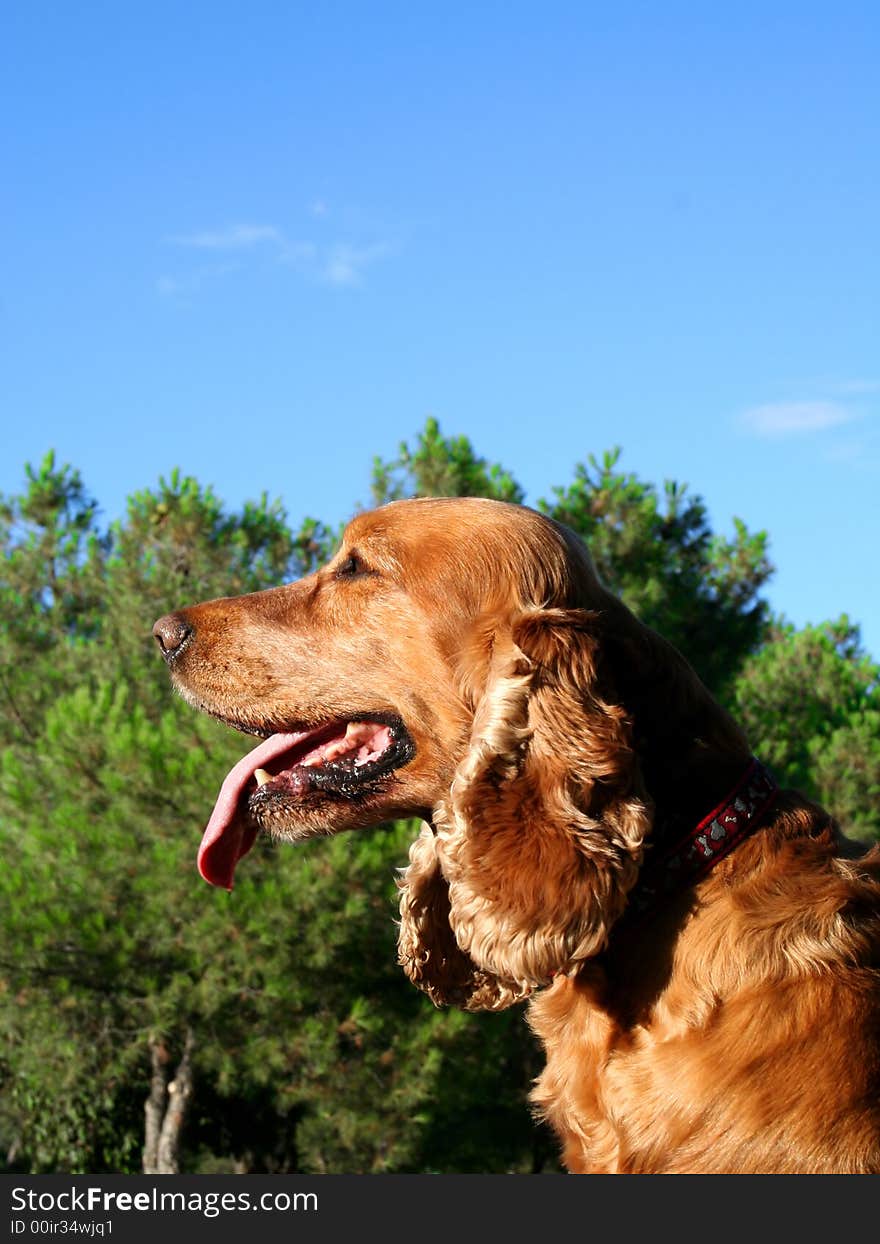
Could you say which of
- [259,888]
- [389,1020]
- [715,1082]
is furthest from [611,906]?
[389,1020]

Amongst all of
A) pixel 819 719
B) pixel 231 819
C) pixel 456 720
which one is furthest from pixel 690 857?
pixel 819 719

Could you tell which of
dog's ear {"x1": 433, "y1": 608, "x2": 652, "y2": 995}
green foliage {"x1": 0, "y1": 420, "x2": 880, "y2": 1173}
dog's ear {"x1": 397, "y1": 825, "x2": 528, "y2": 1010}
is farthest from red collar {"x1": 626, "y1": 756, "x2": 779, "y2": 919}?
green foliage {"x1": 0, "y1": 420, "x2": 880, "y2": 1173}

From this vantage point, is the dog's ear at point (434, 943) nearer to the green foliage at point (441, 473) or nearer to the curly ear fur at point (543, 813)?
the curly ear fur at point (543, 813)

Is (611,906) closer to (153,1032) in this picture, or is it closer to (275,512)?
(153,1032)

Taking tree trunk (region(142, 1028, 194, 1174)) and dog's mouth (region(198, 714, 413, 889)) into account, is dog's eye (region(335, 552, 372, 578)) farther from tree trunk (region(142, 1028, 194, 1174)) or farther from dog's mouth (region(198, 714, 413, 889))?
tree trunk (region(142, 1028, 194, 1174))

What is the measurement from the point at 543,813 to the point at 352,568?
104 cm

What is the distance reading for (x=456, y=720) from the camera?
3395 millimetres

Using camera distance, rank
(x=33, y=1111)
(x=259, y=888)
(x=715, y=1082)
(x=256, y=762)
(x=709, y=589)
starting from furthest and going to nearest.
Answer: (x=709, y=589) → (x=33, y=1111) → (x=259, y=888) → (x=256, y=762) → (x=715, y=1082)

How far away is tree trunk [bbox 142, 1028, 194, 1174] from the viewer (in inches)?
661

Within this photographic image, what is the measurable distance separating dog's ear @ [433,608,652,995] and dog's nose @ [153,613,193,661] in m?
1.02

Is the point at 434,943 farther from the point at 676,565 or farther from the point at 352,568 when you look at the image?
the point at 676,565

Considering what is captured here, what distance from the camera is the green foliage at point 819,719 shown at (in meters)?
19.0

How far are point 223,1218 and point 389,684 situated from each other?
1480mm

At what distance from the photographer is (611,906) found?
2.89 m
